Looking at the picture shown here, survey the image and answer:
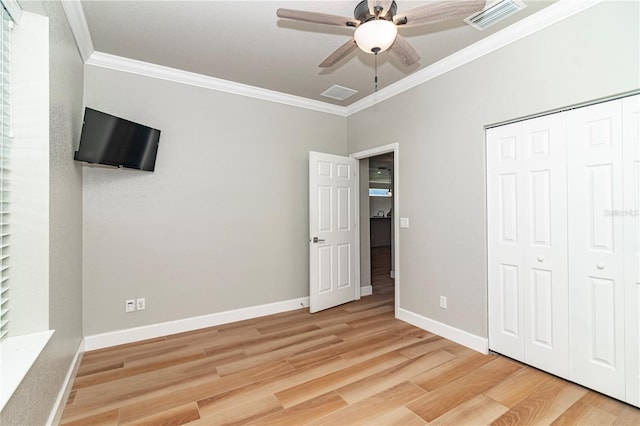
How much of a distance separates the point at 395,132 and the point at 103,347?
3995 millimetres

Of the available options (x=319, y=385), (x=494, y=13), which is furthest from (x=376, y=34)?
(x=319, y=385)

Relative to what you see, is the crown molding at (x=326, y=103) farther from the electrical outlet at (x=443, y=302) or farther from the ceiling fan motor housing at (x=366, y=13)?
the electrical outlet at (x=443, y=302)

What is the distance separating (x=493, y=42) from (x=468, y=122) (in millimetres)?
706

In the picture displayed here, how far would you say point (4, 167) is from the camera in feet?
4.90

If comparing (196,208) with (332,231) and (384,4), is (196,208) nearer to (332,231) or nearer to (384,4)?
(332,231)

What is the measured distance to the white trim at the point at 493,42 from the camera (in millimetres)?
2215

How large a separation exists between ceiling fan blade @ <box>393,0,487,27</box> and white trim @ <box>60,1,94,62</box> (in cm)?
235

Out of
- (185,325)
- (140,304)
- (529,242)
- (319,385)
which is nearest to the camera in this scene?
(319,385)

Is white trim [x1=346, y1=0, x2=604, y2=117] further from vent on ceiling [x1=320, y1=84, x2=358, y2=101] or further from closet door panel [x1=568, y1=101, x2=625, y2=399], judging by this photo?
closet door panel [x1=568, y1=101, x2=625, y2=399]

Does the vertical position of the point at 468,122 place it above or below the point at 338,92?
below

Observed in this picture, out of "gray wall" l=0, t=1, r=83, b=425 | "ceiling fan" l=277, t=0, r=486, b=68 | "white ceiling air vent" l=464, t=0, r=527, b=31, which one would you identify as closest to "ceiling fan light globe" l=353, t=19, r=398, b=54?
"ceiling fan" l=277, t=0, r=486, b=68

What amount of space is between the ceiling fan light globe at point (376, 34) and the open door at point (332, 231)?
7.07 feet

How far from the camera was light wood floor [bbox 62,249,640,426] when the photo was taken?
194 cm

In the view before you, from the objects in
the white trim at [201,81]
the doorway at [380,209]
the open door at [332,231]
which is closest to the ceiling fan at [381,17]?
the white trim at [201,81]
